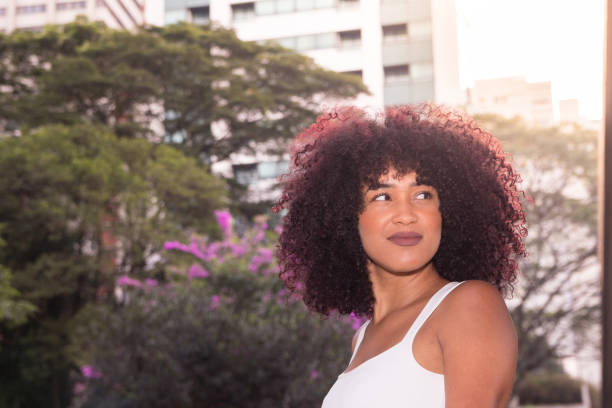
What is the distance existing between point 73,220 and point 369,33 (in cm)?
1105

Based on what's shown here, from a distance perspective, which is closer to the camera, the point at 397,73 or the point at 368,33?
the point at 397,73

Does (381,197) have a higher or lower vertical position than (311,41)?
lower

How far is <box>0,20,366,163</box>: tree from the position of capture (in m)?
15.6

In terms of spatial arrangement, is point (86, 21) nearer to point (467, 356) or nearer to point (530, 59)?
point (530, 59)

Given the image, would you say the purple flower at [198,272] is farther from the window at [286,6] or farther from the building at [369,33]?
the window at [286,6]

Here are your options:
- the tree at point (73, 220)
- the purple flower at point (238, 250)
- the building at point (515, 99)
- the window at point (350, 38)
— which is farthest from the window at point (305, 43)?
the purple flower at point (238, 250)

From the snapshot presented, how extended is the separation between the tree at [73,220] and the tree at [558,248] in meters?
5.77

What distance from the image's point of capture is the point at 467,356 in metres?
1.11

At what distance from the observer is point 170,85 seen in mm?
16609

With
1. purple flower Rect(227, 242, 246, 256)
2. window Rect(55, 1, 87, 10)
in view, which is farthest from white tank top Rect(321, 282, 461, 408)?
window Rect(55, 1, 87, 10)

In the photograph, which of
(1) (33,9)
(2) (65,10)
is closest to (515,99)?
(1) (33,9)

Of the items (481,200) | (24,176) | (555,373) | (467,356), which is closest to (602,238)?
(481,200)

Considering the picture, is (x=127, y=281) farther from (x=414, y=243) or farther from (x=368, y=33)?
(x=368, y=33)

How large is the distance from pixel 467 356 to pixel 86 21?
17179mm
